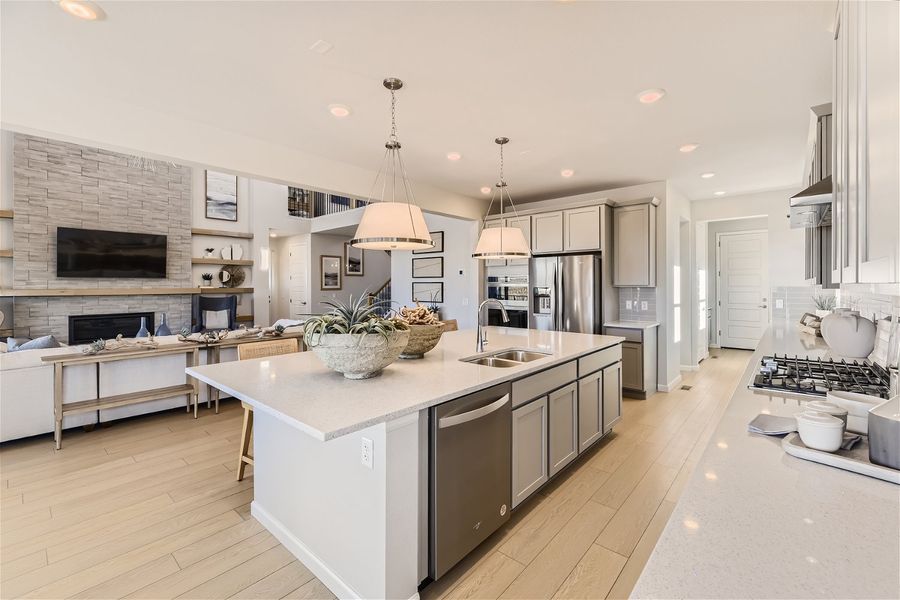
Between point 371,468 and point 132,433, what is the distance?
337 centimetres

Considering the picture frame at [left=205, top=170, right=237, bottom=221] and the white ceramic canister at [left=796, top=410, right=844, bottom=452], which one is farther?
the picture frame at [left=205, top=170, right=237, bottom=221]

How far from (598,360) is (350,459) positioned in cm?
214

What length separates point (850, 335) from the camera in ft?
7.46

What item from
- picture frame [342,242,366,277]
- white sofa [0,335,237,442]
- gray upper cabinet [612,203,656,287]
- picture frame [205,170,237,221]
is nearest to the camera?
white sofa [0,335,237,442]

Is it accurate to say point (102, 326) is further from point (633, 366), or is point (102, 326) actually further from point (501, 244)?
point (633, 366)

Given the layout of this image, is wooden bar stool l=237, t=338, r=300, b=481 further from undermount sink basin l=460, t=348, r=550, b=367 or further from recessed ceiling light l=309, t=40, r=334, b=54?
recessed ceiling light l=309, t=40, r=334, b=54

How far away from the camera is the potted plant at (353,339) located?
184cm

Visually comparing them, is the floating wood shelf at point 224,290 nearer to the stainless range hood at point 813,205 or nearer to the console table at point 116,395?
the console table at point 116,395

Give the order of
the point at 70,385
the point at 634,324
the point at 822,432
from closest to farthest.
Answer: the point at 822,432 < the point at 70,385 < the point at 634,324

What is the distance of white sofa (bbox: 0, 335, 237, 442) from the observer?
10.8ft

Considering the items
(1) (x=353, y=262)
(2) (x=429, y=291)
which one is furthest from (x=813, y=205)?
(1) (x=353, y=262)

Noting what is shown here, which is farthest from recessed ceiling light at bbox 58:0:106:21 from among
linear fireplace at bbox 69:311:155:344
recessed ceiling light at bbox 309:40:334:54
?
linear fireplace at bbox 69:311:155:344

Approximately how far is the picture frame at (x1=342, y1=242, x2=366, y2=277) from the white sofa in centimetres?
569

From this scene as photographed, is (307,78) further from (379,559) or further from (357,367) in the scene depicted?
(379,559)
